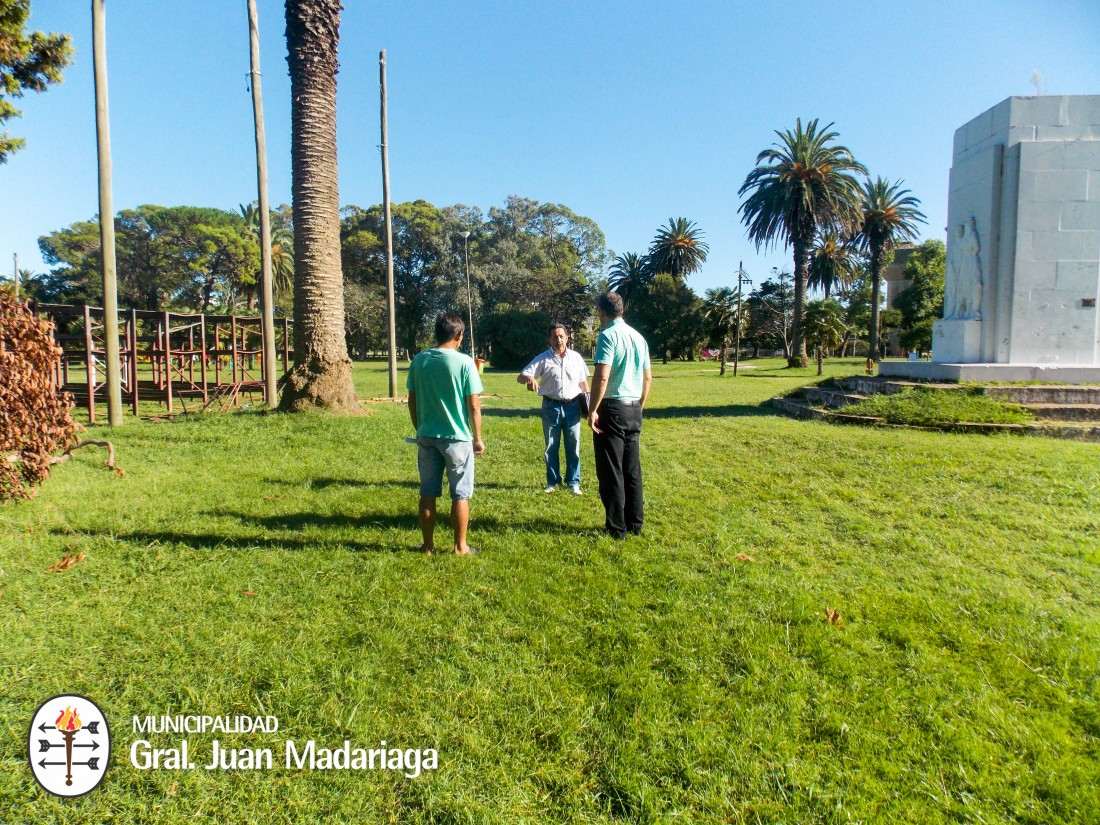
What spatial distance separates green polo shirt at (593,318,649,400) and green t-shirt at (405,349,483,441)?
3.43 ft

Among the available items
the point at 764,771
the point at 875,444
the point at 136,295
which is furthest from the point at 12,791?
the point at 136,295

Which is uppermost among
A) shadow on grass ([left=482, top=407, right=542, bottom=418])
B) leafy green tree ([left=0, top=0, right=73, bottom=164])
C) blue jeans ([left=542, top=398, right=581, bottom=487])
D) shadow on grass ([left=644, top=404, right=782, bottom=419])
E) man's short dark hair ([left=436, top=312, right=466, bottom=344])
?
leafy green tree ([left=0, top=0, right=73, bottom=164])

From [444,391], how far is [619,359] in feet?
4.59

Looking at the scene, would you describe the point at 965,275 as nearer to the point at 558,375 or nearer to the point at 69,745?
the point at 558,375

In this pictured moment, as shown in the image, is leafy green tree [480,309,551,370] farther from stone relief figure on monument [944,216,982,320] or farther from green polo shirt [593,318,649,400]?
green polo shirt [593,318,649,400]

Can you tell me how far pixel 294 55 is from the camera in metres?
11.2

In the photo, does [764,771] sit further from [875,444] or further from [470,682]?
[875,444]

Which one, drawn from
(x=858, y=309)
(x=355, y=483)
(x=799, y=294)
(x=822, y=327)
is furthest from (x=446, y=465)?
(x=858, y=309)

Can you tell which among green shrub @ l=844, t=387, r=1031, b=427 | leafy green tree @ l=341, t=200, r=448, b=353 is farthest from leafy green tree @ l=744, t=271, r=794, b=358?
green shrub @ l=844, t=387, r=1031, b=427

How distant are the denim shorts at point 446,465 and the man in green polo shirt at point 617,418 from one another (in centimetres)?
101

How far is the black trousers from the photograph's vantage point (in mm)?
4902

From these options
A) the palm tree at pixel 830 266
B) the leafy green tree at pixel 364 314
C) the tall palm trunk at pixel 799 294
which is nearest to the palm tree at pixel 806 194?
the tall palm trunk at pixel 799 294

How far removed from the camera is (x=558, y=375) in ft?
22.5

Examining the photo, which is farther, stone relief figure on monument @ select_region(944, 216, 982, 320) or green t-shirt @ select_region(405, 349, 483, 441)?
stone relief figure on monument @ select_region(944, 216, 982, 320)
